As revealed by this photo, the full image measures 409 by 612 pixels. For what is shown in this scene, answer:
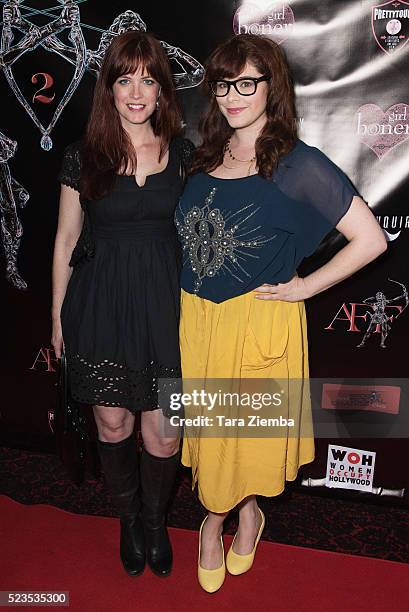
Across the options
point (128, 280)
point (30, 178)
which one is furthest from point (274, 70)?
point (30, 178)

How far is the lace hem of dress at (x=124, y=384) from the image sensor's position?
189cm

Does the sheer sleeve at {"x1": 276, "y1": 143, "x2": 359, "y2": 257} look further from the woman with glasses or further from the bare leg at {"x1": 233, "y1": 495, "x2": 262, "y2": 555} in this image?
the bare leg at {"x1": 233, "y1": 495, "x2": 262, "y2": 555}

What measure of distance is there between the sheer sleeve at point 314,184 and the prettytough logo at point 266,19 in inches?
31.1

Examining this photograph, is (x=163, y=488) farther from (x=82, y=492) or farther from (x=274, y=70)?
(x=274, y=70)

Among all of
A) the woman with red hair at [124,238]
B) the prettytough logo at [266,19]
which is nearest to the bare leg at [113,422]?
the woman with red hair at [124,238]

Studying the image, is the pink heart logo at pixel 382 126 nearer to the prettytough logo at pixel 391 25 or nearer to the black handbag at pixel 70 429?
the prettytough logo at pixel 391 25

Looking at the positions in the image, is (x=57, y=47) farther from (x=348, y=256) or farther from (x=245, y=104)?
(x=348, y=256)

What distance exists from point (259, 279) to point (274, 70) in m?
0.58

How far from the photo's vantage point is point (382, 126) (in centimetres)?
228

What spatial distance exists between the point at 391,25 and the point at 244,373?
1.38 metres

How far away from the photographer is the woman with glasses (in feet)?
5.53

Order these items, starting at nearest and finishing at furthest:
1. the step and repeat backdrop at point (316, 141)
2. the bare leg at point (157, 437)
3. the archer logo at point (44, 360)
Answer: the bare leg at point (157, 437), the step and repeat backdrop at point (316, 141), the archer logo at point (44, 360)

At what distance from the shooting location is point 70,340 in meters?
1.93

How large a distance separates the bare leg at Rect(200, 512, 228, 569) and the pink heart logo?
58.4 inches
